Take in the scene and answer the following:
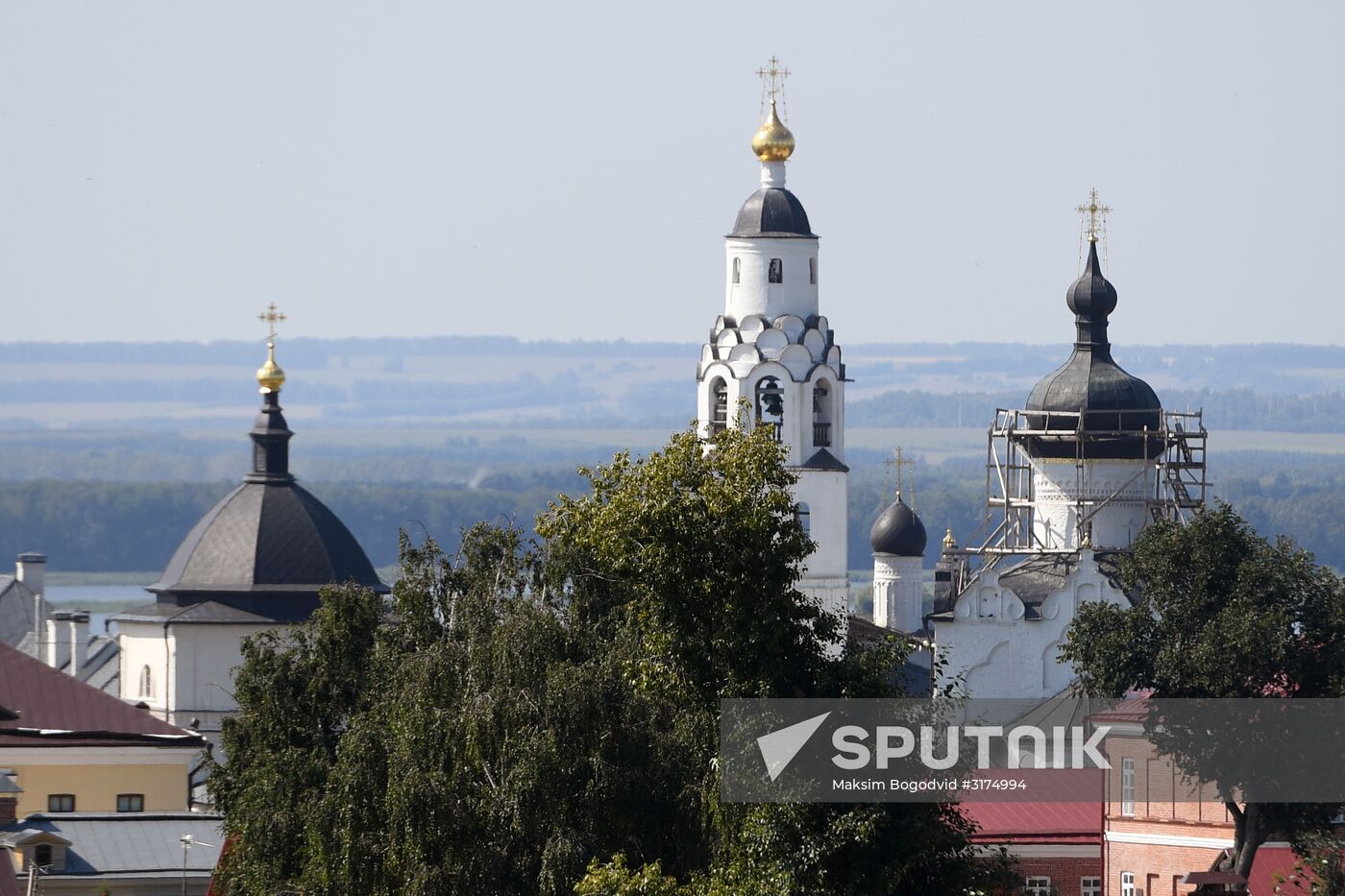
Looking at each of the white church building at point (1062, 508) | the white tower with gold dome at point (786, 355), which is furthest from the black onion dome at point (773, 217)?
the white church building at point (1062, 508)

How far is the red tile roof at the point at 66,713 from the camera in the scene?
4506cm

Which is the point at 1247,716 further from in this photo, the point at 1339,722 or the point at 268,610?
the point at 268,610

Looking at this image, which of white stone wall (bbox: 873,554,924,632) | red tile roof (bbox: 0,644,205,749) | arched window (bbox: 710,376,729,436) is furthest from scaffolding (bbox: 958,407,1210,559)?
red tile roof (bbox: 0,644,205,749)

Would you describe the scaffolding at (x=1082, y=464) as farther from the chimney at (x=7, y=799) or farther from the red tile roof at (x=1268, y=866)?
the chimney at (x=7, y=799)

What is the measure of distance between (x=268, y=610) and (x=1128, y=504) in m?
14.1

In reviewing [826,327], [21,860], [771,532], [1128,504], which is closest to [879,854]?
[771,532]

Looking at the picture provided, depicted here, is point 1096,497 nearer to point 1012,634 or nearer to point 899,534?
point 1012,634

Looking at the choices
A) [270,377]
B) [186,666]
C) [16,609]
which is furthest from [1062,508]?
[16,609]

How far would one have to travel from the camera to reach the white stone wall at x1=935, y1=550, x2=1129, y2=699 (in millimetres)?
52969

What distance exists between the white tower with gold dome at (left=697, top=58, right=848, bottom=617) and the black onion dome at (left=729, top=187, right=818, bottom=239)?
18mm

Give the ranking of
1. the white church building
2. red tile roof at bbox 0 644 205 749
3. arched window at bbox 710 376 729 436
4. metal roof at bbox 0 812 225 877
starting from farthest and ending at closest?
arched window at bbox 710 376 729 436
the white church building
red tile roof at bbox 0 644 205 749
metal roof at bbox 0 812 225 877

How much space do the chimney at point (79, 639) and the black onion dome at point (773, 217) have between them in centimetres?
1656

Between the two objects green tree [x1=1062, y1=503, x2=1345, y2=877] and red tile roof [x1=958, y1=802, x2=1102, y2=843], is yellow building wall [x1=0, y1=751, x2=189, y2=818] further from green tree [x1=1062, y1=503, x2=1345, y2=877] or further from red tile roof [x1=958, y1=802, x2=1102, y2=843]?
green tree [x1=1062, y1=503, x2=1345, y2=877]

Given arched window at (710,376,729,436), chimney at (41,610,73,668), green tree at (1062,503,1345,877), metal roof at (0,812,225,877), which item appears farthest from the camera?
chimney at (41,610,73,668)
